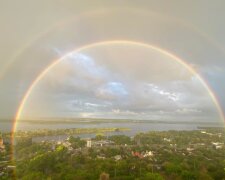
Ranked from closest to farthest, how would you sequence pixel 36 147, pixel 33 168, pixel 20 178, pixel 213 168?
1. pixel 20 178
2. pixel 33 168
3. pixel 213 168
4. pixel 36 147

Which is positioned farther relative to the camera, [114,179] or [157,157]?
[157,157]

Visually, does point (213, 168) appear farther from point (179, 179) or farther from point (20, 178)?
point (20, 178)

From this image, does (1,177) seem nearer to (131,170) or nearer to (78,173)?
(78,173)

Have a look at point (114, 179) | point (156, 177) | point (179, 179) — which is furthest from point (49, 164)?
point (179, 179)

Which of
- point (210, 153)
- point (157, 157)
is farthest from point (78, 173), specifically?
point (210, 153)

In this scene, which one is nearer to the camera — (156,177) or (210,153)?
(156,177)

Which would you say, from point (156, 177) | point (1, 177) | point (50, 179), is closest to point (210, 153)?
point (156, 177)

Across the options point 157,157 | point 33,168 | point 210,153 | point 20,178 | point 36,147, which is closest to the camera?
point 20,178

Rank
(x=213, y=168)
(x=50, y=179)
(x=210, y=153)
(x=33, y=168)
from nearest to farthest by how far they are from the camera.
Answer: (x=50, y=179), (x=33, y=168), (x=213, y=168), (x=210, y=153)

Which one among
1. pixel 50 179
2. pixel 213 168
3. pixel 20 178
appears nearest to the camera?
pixel 50 179
